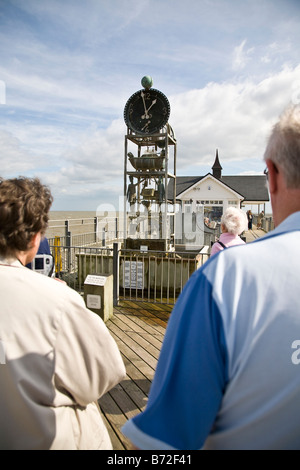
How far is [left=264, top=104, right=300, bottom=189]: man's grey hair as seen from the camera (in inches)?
39.0

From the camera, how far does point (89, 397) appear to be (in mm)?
1479

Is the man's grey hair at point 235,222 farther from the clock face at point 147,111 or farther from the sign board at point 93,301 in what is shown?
the clock face at point 147,111

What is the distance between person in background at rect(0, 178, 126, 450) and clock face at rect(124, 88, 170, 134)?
35.9ft

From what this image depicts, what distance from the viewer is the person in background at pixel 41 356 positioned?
1.31 metres

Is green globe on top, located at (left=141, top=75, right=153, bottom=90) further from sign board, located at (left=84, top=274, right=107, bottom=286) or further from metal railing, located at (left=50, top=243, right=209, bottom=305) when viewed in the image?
sign board, located at (left=84, top=274, right=107, bottom=286)

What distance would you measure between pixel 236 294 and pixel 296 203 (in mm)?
390

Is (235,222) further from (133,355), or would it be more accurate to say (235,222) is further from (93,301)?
(93,301)

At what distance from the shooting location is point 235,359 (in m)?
0.90

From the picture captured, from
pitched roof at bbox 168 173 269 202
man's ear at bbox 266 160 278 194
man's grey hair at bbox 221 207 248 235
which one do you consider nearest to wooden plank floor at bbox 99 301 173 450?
man's grey hair at bbox 221 207 248 235

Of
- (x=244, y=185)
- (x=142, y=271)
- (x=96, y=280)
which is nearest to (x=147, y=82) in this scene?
(x=142, y=271)

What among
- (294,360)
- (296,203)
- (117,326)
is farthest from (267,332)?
(117,326)

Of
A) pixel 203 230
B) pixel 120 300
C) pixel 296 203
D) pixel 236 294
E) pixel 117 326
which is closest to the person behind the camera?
pixel 236 294

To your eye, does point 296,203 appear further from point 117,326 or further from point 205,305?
point 117,326

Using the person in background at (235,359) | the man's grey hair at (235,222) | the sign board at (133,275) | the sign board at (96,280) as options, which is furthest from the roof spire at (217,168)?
the person in background at (235,359)
